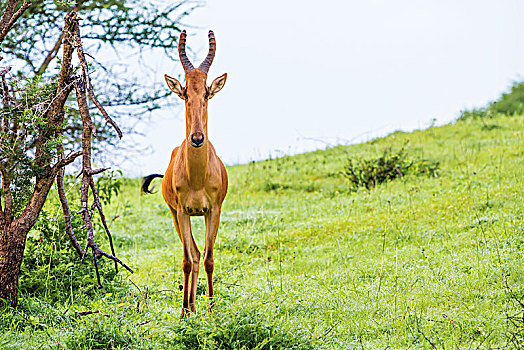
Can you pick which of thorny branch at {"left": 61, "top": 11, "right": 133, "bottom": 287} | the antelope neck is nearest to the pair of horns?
the antelope neck

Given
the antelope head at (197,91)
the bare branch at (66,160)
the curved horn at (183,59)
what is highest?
the curved horn at (183,59)

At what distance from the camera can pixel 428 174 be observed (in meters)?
12.1

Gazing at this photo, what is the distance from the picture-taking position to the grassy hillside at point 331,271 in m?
4.85

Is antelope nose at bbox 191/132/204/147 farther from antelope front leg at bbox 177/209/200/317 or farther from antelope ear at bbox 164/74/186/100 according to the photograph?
antelope front leg at bbox 177/209/200/317

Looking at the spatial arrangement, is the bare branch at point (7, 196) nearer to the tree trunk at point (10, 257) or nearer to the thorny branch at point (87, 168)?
the tree trunk at point (10, 257)

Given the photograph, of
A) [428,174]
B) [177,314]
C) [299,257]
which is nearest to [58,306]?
[177,314]

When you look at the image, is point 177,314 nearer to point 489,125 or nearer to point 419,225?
point 419,225

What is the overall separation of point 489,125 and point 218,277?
11832mm

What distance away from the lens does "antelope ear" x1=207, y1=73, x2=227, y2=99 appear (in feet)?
16.9

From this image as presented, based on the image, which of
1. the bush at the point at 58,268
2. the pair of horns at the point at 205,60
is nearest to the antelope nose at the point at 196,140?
the pair of horns at the point at 205,60

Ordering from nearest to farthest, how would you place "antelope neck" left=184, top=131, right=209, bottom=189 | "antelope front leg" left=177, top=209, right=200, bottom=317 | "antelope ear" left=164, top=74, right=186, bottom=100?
"antelope ear" left=164, top=74, right=186, bottom=100 → "antelope neck" left=184, top=131, right=209, bottom=189 → "antelope front leg" left=177, top=209, right=200, bottom=317

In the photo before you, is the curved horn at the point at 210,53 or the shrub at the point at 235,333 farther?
the curved horn at the point at 210,53

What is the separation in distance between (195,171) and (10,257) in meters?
2.32

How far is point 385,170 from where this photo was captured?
1231cm
